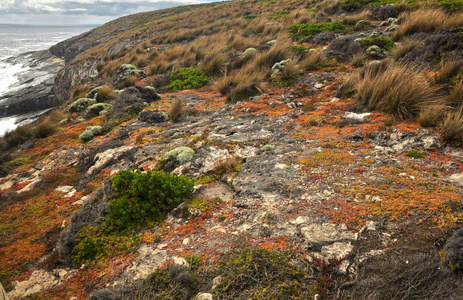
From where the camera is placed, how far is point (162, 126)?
26.7 ft

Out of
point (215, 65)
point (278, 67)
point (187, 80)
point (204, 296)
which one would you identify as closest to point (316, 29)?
point (278, 67)

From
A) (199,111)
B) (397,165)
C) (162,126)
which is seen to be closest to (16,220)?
(162,126)

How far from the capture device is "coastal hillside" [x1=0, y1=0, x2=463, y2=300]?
2.56m

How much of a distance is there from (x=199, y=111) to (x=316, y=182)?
5991mm

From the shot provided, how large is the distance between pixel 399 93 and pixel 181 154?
5.11 meters

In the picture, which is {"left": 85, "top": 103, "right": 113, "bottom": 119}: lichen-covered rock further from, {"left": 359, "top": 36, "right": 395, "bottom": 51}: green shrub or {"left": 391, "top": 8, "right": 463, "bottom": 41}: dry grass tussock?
{"left": 391, "top": 8, "right": 463, "bottom": 41}: dry grass tussock

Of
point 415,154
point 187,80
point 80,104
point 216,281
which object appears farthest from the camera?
point 187,80

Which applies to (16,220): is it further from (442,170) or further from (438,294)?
(442,170)

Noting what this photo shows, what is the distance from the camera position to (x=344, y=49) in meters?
10.1

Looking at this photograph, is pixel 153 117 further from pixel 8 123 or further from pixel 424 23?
pixel 8 123

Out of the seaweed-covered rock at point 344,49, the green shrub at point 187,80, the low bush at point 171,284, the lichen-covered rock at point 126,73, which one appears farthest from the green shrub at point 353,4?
the low bush at point 171,284

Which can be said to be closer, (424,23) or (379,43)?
(379,43)

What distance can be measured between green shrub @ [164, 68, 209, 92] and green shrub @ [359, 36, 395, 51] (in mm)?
7234

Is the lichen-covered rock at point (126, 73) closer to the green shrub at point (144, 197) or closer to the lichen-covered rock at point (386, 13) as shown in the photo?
the green shrub at point (144, 197)
